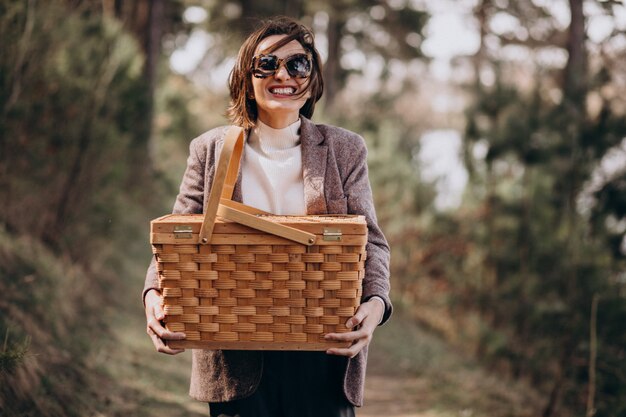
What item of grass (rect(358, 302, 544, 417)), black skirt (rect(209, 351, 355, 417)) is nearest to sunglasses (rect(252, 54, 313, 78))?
black skirt (rect(209, 351, 355, 417))

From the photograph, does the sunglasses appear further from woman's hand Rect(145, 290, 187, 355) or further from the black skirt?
the black skirt

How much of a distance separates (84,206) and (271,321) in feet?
16.2

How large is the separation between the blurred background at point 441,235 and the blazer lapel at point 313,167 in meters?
0.57

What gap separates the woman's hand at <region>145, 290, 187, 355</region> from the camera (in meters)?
1.95

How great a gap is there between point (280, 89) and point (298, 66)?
9cm

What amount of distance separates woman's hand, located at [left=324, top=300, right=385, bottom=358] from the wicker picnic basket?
0.07 feet

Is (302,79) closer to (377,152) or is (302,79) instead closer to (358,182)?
(358,182)

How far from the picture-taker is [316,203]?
2158mm

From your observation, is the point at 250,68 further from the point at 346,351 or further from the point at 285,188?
the point at 346,351

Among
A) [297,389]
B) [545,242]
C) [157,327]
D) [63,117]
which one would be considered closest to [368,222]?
[297,389]

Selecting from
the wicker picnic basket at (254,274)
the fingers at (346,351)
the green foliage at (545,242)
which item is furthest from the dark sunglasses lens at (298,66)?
the green foliage at (545,242)

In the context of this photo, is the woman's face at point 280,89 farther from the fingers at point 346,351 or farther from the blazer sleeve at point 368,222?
the fingers at point 346,351

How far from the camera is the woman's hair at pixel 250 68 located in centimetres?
230

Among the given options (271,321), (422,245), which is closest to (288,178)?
(271,321)
